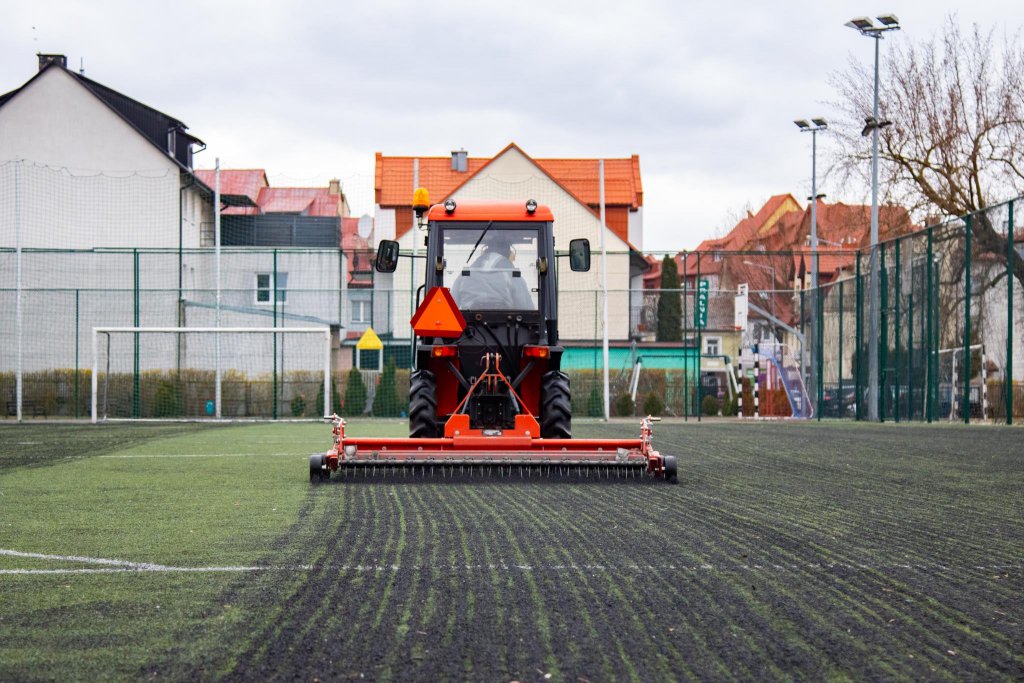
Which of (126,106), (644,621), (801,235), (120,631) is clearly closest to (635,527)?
(644,621)

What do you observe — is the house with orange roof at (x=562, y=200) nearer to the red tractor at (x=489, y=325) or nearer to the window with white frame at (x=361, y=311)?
the window with white frame at (x=361, y=311)

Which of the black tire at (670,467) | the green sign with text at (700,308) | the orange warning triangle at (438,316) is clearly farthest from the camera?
the green sign with text at (700,308)

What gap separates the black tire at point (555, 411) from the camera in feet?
32.9

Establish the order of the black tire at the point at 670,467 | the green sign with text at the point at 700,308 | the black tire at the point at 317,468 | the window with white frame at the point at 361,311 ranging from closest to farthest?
the black tire at the point at 670,467, the black tire at the point at 317,468, the green sign with text at the point at 700,308, the window with white frame at the point at 361,311

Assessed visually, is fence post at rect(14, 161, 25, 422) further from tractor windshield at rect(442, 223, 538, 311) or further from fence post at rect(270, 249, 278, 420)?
tractor windshield at rect(442, 223, 538, 311)

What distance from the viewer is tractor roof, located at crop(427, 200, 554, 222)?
10.5 meters

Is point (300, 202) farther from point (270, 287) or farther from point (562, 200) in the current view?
point (270, 287)

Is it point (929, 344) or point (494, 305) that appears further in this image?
point (929, 344)

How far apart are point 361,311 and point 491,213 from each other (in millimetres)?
15450

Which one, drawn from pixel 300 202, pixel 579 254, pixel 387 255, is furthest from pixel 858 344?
pixel 300 202

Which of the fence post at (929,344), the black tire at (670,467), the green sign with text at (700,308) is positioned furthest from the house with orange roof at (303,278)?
the black tire at (670,467)

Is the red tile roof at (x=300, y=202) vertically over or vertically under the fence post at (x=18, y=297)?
over

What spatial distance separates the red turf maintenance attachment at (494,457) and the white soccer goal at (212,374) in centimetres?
1509

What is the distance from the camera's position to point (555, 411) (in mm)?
10039
